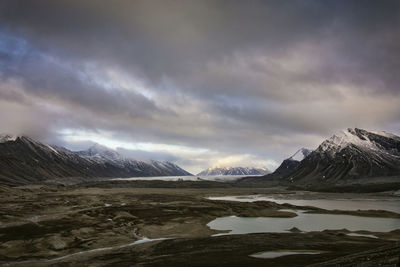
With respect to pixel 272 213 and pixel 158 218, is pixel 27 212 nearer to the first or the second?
pixel 158 218

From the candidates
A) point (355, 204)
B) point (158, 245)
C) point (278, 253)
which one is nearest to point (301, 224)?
point (278, 253)

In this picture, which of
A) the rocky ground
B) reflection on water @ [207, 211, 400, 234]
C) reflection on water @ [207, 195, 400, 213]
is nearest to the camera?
the rocky ground

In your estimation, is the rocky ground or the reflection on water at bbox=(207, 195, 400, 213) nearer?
the rocky ground

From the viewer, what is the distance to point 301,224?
64062mm

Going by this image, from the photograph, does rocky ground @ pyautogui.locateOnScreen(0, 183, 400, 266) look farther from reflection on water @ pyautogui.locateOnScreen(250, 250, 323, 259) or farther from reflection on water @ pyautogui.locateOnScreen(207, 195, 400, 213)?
reflection on water @ pyautogui.locateOnScreen(207, 195, 400, 213)

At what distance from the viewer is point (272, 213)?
269 feet

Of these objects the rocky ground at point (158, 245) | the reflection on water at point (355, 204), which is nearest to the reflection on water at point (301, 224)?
the rocky ground at point (158, 245)

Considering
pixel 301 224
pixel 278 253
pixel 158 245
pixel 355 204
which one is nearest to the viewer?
pixel 278 253

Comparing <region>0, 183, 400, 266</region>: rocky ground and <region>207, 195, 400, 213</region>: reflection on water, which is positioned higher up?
<region>207, 195, 400, 213</region>: reflection on water

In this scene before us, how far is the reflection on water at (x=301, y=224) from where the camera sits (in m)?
58.2

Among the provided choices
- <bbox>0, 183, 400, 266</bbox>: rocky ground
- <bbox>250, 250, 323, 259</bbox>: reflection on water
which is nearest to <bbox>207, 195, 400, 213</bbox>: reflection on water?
<bbox>0, 183, 400, 266</bbox>: rocky ground

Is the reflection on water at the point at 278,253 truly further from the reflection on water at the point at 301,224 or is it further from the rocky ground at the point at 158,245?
the reflection on water at the point at 301,224

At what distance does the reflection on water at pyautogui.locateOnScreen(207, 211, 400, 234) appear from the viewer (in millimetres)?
58156

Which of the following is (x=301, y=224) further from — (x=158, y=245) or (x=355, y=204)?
(x=355, y=204)
